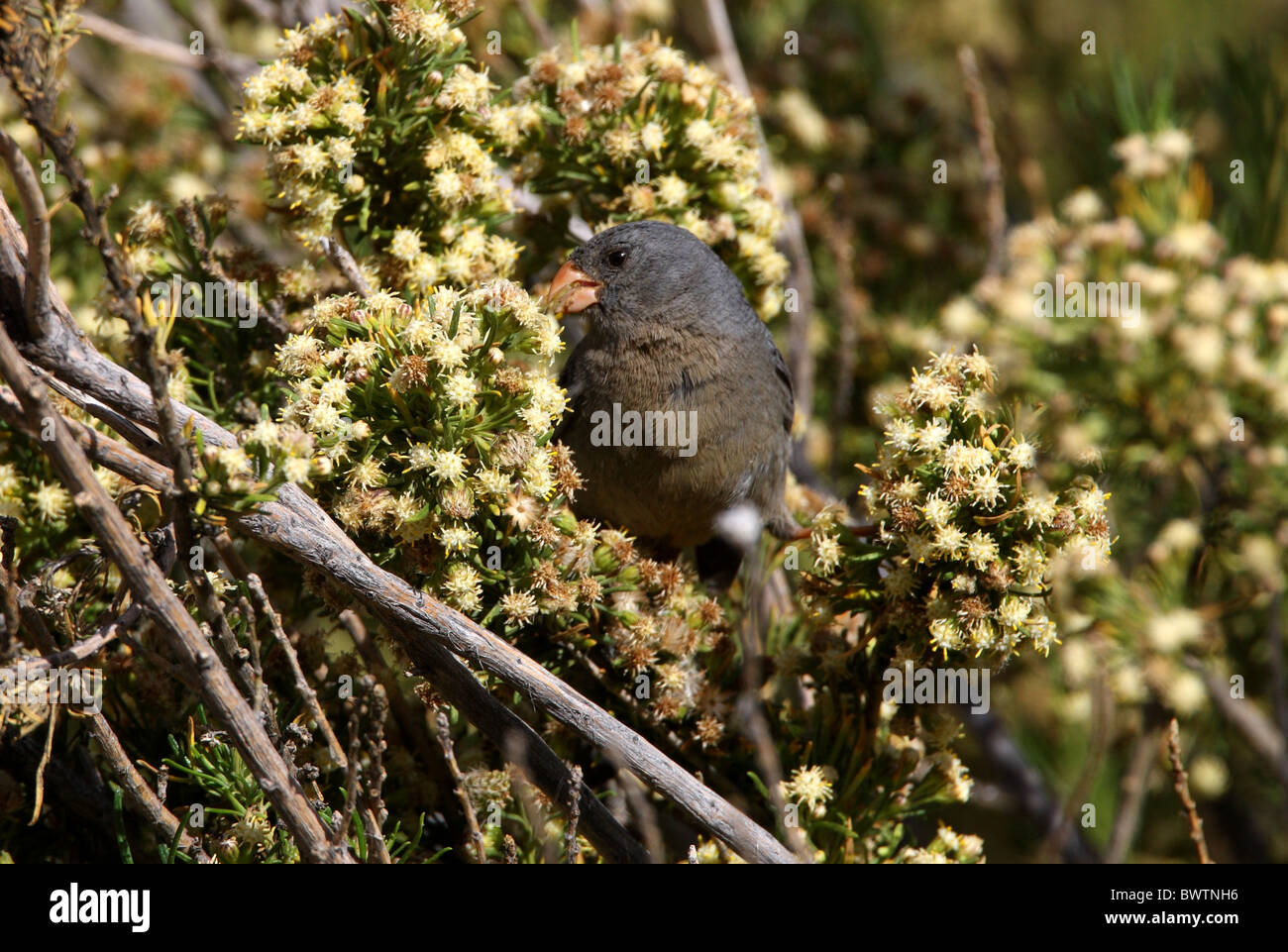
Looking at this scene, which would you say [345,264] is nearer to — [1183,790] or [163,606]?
[163,606]

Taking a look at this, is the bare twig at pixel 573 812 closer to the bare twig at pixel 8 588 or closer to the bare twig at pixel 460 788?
the bare twig at pixel 460 788

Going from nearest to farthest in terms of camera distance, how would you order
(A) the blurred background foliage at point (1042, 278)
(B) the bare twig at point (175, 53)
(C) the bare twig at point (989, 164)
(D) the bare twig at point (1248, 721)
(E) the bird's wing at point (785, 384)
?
(A) the blurred background foliage at point (1042, 278)
(D) the bare twig at point (1248, 721)
(E) the bird's wing at point (785, 384)
(B) the bare twig at point (175, 53)
(C) the bare twig at point (989, 164)

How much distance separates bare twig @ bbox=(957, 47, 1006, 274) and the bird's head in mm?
1162

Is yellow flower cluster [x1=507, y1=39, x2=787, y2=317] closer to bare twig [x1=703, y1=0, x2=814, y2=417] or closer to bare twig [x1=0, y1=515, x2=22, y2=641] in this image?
bare twig [x1=703, y1=0, x2=814, y2=417]

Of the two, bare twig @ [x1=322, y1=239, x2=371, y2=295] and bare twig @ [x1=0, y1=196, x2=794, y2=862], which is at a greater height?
bare twig @ [x1=322, y1=239, x2=371, y2=295]

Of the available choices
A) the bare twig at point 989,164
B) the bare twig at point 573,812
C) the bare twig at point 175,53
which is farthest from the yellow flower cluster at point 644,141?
the bare twig at point 573,812

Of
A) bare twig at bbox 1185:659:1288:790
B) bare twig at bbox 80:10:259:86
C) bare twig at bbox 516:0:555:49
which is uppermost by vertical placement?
bare twig at bbox 516:0:555:49

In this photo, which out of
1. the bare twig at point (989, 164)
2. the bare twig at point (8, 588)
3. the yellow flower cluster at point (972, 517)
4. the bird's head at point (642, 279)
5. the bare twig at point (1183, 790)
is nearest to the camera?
the bare twig at point (8, 588)

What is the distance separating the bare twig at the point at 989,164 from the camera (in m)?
3.87

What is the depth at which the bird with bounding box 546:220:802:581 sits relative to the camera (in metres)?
3.29

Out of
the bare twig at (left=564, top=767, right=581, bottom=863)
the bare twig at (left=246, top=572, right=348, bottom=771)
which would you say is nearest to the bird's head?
the bare twig at (left=246, top=572, right=348, bottom=771)

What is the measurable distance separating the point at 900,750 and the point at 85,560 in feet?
6.55

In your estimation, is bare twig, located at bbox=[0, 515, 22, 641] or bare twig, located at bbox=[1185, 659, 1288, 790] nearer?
bare twig, located at bbox=[0, 515, 22, 641]
